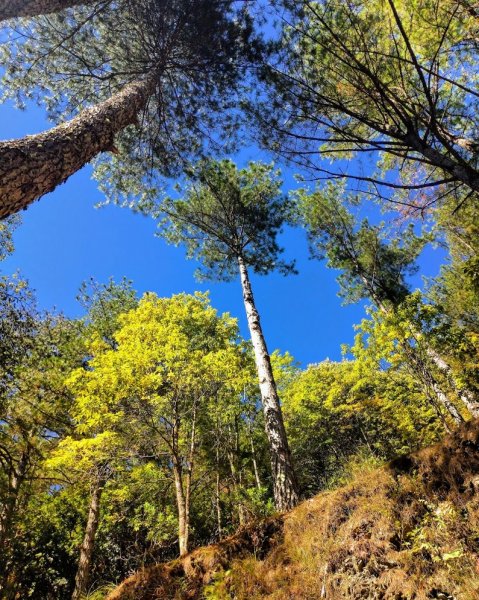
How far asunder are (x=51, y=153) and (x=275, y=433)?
5268mm

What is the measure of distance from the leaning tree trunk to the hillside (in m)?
1.40

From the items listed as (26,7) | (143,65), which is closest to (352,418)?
(143,65)

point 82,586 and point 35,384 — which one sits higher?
point 35,384

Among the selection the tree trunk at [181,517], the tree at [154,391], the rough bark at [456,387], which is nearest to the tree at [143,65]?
the tree at [154,391]

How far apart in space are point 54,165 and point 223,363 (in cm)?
458

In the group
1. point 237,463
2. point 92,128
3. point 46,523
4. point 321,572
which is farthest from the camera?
point 237,463

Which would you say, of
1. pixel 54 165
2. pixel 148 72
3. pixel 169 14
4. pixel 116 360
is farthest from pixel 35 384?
pixel 169 14

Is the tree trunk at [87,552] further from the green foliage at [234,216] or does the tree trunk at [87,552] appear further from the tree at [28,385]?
the green foliage at [234,216]

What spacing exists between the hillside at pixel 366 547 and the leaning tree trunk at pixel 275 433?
1400 millimetres

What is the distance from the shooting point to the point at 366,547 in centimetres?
303

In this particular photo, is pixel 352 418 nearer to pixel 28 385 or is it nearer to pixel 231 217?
pixel 231 217

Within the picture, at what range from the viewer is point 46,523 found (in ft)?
31.4

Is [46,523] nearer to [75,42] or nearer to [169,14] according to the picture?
[75,42]

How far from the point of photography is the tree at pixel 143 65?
256 inches
